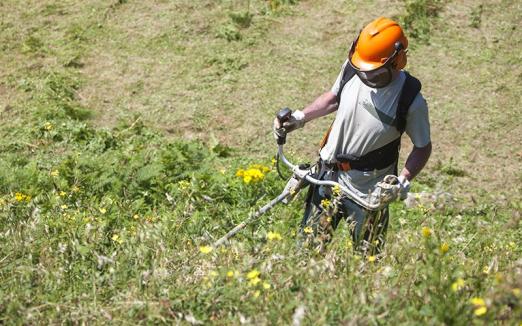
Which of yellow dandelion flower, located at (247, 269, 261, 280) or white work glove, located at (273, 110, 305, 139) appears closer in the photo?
yellow dandelion flower, located at (247, 269, 261, 280)

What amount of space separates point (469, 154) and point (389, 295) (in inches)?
200

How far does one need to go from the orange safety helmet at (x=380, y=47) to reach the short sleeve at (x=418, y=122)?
26cm

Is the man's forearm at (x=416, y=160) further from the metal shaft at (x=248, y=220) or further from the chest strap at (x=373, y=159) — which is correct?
the metal shaft at (x=248, y=220)

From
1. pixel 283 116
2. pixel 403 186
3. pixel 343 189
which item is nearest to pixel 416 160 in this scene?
pixel 403 186

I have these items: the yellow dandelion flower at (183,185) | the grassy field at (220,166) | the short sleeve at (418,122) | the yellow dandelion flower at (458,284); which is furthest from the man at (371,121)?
the yellow dandelion flower at (183,185)

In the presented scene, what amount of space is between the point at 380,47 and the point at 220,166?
3.31m

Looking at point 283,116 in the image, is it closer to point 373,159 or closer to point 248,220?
point 373,159

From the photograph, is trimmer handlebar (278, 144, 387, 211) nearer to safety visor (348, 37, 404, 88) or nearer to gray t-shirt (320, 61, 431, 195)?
gray t-shirt (320, 61, 431, 195)

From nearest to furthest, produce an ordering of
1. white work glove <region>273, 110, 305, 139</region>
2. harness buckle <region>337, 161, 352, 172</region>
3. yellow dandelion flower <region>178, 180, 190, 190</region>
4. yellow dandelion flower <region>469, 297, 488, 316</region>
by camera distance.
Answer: yellow dandelion flower <region>469, 297, 488, 316</region>
harness buckle <region>337, 161, 352, 172</region>
white work glove <region>273, 110, 305, 139</region>
yellow dandelion flower <region>178, 180, 190, 190</region>

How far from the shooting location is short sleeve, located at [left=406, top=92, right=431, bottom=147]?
4.23 m

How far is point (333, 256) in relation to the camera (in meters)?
3.48

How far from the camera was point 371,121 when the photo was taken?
434 cm

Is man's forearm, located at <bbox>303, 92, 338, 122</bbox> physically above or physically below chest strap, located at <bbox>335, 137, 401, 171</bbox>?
above

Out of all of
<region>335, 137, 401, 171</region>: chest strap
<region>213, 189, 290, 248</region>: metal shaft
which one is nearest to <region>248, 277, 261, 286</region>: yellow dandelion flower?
<region>213, 189, 290, 248</region>: metal shaft
